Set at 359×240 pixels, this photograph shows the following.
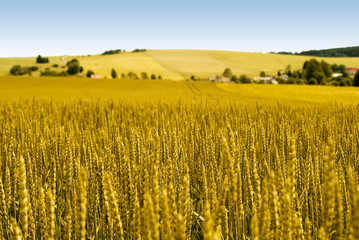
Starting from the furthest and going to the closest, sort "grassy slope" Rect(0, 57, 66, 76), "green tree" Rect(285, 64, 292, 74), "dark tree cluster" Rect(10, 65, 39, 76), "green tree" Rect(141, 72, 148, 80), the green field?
1. "green tree" Rect(285, 64, 292, 74)
2. the green field
3. "grassy slope" Rect(0, 57, 66, 76)
4. "dark tree cluster" Rect(10, 65, 39, 76)
5. "green tree" Rect(141, 72, 148, 80)

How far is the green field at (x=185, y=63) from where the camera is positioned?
6562cm

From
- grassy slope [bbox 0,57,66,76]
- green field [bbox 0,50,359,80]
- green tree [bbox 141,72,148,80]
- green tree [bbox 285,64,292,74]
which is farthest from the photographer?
green tree [bbox 285,64,292,74]

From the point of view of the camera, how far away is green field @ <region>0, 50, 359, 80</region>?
2584 inches

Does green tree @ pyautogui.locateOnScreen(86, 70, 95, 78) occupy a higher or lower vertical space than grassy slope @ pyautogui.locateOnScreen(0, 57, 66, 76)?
lower

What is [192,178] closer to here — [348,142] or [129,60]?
[348,142]

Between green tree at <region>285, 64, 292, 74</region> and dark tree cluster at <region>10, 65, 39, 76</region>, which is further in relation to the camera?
green tree at <region>285, 64, 292, 74</region>

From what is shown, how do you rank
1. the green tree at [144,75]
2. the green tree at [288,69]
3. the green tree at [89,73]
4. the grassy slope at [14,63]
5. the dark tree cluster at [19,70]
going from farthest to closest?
1. the green tree at [288,69]
2. the grassy slope at [14,63]
3. the green tree at [89,73]
4. the dark tree cluster at [19,70]
5. the green tree at [144,75]

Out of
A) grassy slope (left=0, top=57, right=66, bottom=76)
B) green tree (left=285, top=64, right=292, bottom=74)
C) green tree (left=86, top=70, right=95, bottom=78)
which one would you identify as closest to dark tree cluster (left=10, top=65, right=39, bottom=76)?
grassy slope (left=0, top=57, right=66, bottom=76)

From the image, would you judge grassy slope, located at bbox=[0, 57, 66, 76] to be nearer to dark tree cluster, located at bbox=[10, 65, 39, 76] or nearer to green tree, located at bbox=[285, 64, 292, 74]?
dark tree cluster, located at bbox=[10, 65, 39, 76]

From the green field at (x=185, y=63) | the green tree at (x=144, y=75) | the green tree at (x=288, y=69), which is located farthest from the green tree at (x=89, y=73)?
the green tree at (x=288, y=69)

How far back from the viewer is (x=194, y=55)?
8719 cm

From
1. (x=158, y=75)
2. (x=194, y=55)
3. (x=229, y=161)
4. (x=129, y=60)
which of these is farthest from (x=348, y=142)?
(x=194, y=55)

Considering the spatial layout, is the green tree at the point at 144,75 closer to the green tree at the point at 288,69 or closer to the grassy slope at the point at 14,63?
the grassy slope at the point at 14,63

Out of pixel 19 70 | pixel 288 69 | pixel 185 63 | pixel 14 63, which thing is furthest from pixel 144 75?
pixel 288 69
